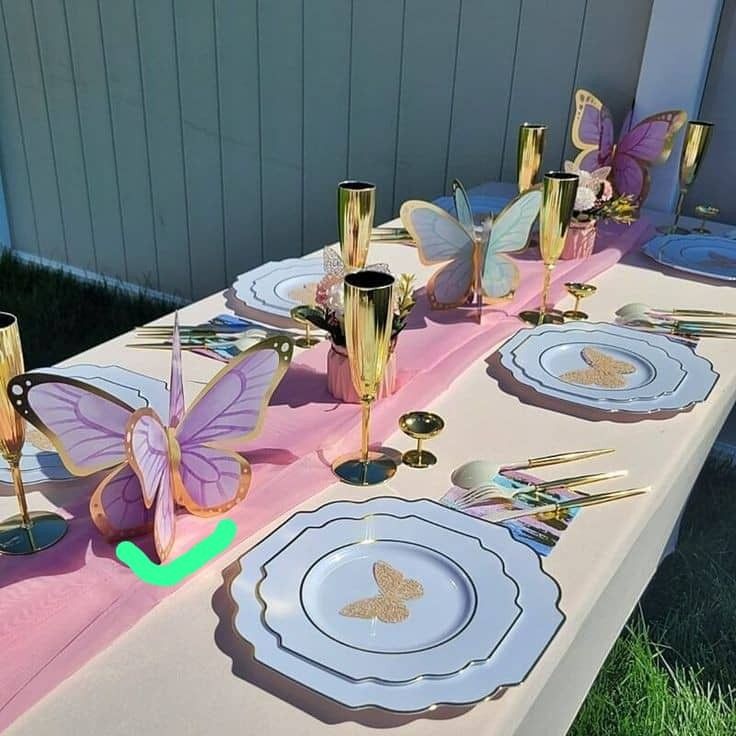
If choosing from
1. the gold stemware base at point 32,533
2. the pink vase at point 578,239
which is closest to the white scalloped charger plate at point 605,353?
the pink vase at point 578,239

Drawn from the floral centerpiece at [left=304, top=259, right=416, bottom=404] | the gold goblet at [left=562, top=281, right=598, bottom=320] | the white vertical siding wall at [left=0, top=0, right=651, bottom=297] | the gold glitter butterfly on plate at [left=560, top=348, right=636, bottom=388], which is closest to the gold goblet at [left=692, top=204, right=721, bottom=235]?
the white vertical siding wall at [left=0, top=0, right=651, bottom=297]

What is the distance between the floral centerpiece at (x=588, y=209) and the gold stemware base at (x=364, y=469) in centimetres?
76

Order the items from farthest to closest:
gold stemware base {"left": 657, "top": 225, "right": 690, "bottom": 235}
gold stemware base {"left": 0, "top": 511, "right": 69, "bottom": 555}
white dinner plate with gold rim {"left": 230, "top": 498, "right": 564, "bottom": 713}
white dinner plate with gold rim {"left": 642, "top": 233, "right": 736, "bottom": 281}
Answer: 1. gold stemware base {"left": 657, "top": 225, "right": 690, "bottom": 235}
2. white dinner plate with gold rim {"left": 642, "top": 233, "right": 736, "bottom": 281}
3. gold stemware base {"left": 0, "top": 511, "right": 69, "bottom": 555}
4. white dinner plate with gold rim {"left": 230, "top": 498, "right": 564, "bottom": 713}

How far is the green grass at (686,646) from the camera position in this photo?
133 centimetres

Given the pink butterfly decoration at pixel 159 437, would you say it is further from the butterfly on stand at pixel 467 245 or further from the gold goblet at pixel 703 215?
the gold goblet at pixel 703 215

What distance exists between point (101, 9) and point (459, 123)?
1314 mm

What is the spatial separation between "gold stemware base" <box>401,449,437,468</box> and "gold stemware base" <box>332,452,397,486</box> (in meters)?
0.02

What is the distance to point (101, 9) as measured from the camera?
2.63 meters

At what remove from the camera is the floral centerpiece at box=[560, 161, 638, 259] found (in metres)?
1.48

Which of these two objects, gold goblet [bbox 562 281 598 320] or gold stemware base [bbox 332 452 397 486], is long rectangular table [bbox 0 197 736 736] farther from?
→ gold goblet [bbox 562 281 598 320]

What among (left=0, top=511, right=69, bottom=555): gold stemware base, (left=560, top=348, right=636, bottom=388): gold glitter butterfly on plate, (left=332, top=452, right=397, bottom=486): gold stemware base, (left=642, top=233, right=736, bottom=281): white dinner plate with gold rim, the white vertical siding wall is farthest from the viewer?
the white vertical siding wall

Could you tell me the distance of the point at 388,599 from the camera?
67 cm

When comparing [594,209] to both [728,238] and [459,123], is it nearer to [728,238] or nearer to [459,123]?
[728,238]

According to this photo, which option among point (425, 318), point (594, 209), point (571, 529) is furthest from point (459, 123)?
point (571, 529)
